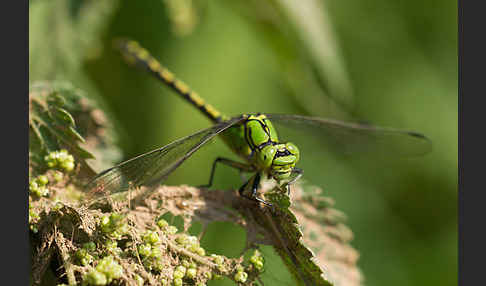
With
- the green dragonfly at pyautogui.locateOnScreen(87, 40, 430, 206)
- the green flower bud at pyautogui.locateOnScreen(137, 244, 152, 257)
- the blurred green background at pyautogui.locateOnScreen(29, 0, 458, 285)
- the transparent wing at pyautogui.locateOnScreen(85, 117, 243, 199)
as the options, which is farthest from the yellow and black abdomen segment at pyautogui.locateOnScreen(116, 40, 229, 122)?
the green flower bud at pyautogui.locateOnScreen(137, 244, 152, 257)

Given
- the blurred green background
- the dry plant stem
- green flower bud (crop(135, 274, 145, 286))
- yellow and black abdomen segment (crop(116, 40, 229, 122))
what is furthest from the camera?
yellow and black abdomen segment (crop(116, 40, 229, 122))

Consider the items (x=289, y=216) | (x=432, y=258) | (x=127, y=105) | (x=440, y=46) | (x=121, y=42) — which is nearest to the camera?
(x=289, y=216)

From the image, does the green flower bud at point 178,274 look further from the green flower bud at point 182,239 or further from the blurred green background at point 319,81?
the blurred green background at point 319,81

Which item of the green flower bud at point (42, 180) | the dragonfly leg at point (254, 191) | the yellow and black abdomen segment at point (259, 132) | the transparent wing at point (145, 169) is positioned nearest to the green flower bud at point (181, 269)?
the transparent wing at point (145, 169)

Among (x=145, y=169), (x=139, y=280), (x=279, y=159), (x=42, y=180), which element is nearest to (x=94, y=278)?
(x=139, y=280)

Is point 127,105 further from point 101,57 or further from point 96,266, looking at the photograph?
point 96,266

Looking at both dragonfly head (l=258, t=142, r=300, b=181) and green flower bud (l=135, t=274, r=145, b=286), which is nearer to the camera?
green flower bud (l=135, t=274, r=145, b=286)

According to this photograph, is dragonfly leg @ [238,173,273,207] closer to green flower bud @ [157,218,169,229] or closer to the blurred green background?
green flower bud @ [157,218,169,229]

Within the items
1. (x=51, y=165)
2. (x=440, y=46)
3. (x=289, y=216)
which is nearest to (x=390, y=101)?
(x=440, y=46)
